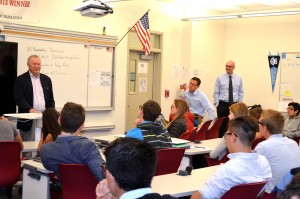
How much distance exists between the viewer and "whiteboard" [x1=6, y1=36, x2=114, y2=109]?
7102 mm

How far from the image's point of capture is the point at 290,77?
10156mm

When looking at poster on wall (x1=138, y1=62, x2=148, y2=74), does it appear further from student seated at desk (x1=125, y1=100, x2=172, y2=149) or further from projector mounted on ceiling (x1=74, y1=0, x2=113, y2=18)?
student seated at desk (x1=125, y1=100, x2=172, y2=149)

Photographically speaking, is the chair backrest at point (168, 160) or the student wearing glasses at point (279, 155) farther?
the chair backrest at point (168, 160)

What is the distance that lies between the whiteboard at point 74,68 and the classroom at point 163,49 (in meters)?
0.02

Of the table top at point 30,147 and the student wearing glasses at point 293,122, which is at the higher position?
the student wearing glasses at point 293,122

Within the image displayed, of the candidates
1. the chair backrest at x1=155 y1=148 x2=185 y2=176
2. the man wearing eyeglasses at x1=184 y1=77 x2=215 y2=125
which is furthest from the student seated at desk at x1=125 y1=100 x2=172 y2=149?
the man wearing eyeglasses at x1=184 y1=77 x2=215 y2=125

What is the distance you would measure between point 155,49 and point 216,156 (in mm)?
5134

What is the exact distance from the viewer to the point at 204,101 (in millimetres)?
8461

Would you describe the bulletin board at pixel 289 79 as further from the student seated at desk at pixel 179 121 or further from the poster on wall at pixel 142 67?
the student seated at desk at pixel 179 121

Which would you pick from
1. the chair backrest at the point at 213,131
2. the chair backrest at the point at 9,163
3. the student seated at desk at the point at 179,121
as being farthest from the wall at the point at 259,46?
the chair backrest at the point at 9,163

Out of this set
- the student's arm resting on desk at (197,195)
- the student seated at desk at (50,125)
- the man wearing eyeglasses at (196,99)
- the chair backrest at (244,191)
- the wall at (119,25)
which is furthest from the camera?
the man wearing eyeglasses at (196,99)

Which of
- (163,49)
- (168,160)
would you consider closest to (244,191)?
(168,160)

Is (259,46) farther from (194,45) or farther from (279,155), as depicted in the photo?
(279,155)

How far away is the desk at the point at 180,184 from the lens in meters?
2.91
